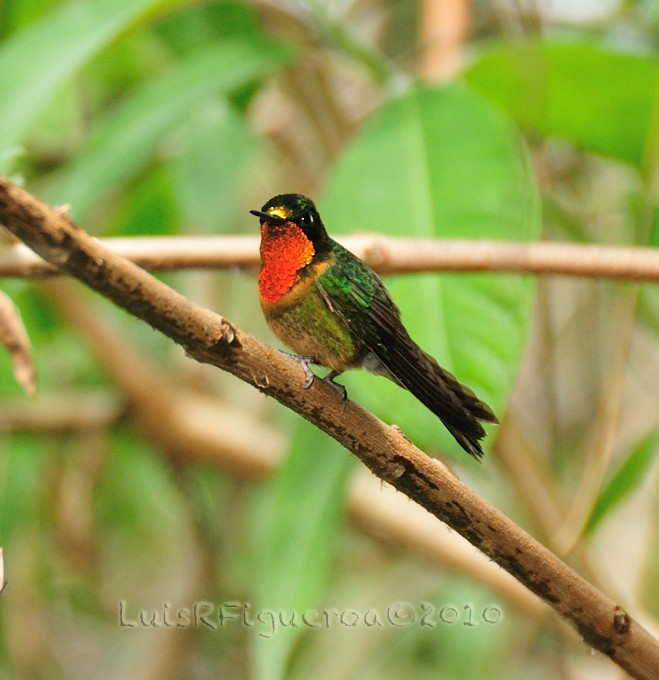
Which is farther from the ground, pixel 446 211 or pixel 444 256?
pixel 446 211

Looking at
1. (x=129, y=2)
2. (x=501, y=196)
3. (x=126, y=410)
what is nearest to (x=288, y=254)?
(x=501, y=196)

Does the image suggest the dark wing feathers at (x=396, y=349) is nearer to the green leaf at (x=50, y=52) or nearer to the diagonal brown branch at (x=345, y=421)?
the diagonal brown branch at (x=345, y=421)

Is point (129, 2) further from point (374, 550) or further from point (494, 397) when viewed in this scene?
point (374, 550)

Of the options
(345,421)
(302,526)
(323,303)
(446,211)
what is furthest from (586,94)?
(345,421)

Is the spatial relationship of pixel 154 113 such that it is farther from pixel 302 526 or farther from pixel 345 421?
pixel 345 421

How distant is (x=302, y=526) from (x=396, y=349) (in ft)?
2.41

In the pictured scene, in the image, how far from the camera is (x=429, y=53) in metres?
1.92

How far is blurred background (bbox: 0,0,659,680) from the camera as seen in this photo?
1276mm

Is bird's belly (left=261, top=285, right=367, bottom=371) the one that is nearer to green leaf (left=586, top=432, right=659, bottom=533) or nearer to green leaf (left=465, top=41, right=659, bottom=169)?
green leaf (left=586, top=432, right=659, bottom=533)

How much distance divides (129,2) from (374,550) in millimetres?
1688

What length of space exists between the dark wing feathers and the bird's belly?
0.01 metres

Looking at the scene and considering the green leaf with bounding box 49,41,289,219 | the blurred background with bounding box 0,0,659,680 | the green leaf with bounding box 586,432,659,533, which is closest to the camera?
the green leaf with bounding box 586,432,659,533

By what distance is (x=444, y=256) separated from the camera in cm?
99

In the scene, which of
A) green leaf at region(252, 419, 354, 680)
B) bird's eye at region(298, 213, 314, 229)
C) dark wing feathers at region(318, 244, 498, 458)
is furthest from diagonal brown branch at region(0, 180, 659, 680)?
green leaf at region(252, 419, 354, 680)
